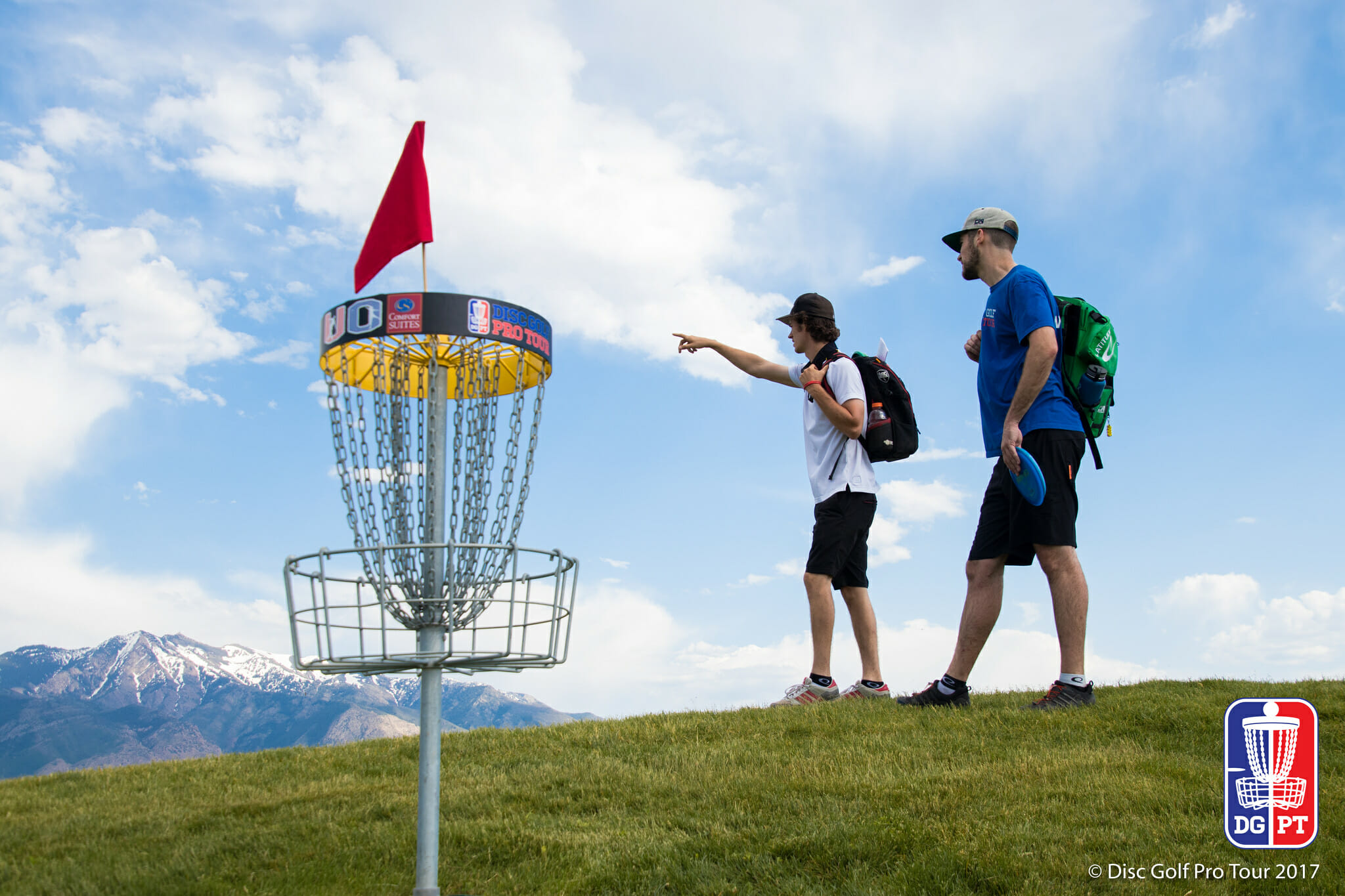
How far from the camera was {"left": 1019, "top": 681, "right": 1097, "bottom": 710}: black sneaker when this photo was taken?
575 centimetres

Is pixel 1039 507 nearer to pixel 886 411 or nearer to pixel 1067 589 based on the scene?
pixel 1067 589

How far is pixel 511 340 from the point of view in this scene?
128 inches

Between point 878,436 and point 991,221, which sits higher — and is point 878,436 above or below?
below

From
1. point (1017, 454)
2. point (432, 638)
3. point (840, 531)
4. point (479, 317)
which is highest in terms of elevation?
point (479, 317)

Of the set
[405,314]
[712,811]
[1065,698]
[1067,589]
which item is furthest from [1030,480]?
[405,314]

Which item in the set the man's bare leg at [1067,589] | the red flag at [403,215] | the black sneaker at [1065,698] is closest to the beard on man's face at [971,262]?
the man's bare leg at [1067,589]

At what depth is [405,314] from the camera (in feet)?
10.3

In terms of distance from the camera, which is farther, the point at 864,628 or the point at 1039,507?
the point at 864,628

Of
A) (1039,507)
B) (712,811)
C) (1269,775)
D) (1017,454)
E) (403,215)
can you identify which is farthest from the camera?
(1039,507)

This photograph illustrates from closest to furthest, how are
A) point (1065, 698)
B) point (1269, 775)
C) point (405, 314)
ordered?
point (405, 314) < point (1269, 775) < point (1065, 698)

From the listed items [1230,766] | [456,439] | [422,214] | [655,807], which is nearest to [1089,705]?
[1230,766]

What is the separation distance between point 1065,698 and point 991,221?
304cm

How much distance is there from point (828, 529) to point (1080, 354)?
193 cm

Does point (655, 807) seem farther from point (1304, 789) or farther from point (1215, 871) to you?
point (1304, 789)
